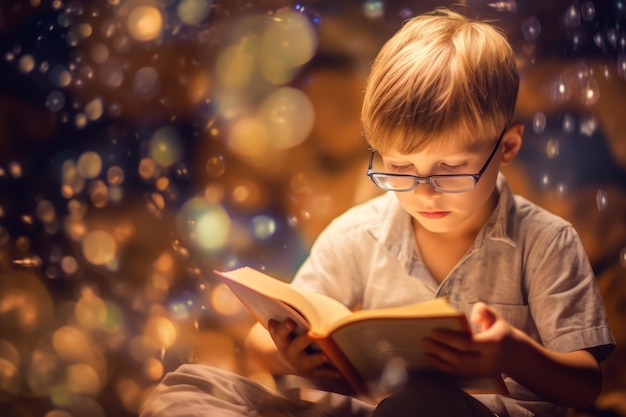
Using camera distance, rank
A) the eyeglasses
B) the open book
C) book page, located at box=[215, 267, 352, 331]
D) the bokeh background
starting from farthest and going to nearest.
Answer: the bokeh background
the eyeglasses
book page, located at box=[215, 267, 352, 331]
the open book

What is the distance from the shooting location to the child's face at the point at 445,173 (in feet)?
3.31

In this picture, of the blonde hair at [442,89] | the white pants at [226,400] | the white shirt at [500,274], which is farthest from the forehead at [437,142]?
the white pants at [226,400]

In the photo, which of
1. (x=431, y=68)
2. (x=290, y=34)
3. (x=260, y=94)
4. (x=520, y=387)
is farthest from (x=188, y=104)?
(x=520, y=387)

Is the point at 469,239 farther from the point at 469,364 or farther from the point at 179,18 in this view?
the point at 179,18

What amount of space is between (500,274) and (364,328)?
0.38m

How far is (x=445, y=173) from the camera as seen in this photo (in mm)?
1016

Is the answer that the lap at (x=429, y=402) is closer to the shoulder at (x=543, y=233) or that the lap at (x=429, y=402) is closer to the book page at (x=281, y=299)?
the book page at (x=281, y=299)

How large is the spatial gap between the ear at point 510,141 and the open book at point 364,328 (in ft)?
1.16

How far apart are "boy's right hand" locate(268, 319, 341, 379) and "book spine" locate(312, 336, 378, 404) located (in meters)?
0.03

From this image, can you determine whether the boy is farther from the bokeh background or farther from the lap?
the bokeh background

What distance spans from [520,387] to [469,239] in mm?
245

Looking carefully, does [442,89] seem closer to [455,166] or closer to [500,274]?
[455,166]

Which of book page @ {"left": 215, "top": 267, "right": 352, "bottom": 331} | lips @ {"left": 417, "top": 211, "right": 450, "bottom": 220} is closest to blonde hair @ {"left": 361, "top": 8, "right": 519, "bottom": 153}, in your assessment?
lips @ {"left": 417, "top": 211, "right": 450, "bottom": 220}

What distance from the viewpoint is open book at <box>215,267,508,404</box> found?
31.6 inches
